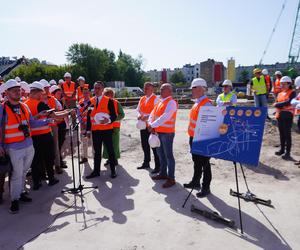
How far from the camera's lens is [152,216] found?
4.18 m

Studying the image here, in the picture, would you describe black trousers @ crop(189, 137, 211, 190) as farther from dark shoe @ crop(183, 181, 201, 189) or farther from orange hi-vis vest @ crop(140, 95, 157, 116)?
orange hi-vis vest @ crop(140, 95, 157, 116)

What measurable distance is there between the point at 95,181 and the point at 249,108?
348cm

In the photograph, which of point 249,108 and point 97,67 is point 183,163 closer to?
point 249,108

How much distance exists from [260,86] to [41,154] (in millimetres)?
7608

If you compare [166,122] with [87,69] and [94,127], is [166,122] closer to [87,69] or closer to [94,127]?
[94,127]

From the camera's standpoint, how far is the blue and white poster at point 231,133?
3.75 meters

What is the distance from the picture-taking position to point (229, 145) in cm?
396

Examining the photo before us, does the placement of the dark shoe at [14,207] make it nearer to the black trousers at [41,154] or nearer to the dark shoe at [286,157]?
the black trousers at [41,154]

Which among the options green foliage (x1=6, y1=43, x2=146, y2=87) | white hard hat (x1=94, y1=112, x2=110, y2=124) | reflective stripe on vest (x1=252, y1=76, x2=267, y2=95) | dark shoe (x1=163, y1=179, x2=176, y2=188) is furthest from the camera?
green foliage (x1=6, y1=43, x2=146, y2=87)

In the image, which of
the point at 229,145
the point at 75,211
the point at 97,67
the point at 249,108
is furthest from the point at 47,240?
the point at 97,67

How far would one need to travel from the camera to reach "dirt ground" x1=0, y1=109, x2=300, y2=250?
3.49m

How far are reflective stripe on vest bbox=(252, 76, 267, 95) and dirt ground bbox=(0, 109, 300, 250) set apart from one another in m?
4.14

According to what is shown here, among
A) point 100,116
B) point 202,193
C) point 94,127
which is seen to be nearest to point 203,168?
point 202,193

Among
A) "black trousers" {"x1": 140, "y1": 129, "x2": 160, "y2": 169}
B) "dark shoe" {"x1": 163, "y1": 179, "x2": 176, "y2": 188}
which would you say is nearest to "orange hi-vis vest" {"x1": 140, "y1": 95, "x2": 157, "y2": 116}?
"black trousers" {"x1": 140, "y1": 129, "x2": 160, "y2": 169}
